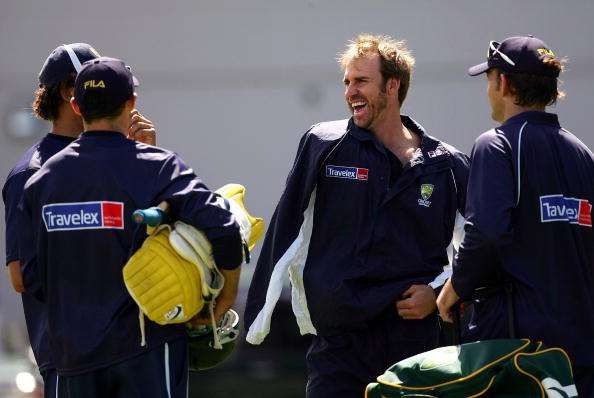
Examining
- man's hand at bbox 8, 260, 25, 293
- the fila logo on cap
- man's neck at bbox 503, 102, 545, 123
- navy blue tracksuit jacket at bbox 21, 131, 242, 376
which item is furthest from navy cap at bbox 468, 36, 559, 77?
man's hand at bbox 8, 260, 25, 293

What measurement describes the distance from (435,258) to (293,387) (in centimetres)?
550

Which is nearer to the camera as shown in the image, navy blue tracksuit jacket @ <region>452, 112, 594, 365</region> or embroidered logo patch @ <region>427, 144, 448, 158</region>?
navy blue tracksuit jacket @ <region>452, 112, 594, 365</region>

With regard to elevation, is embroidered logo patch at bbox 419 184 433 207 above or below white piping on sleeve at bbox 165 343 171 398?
above

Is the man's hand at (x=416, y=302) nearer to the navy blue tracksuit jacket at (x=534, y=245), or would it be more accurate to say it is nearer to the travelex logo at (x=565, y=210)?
the navy blue tracksuit jacket at (x=534, y=245)

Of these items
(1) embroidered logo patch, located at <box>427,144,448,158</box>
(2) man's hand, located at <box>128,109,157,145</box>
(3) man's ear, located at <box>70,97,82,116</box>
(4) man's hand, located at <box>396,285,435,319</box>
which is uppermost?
(3) man's ear, located at <box>70,97,82,116</box>

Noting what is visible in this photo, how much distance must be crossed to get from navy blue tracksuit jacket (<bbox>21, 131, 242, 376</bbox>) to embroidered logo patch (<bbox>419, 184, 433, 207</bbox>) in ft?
3.66

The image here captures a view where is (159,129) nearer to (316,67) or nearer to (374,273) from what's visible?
(316,67)

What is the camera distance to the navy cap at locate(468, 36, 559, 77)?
5.04 metres

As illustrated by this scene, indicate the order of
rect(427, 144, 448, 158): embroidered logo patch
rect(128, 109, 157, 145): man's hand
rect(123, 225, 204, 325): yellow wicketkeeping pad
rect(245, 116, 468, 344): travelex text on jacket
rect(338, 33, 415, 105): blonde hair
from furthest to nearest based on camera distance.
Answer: rect(338, 33, 415, 105): blonde hair < rect(427, 144, 448, 158): embroidered logo patch < rect(245, 116, 468, 344): travelex text on jacket < rect(128, 109, 157, 145): man's hand < rect(123, 225, 204, 325): yellow wicketkeeping pad

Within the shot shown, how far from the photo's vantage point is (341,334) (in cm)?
566

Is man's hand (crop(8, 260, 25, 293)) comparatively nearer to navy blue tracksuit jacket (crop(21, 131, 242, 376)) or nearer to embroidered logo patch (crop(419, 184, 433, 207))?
navy blue tracksuit jacket (crop(21, 131, 242, 376))

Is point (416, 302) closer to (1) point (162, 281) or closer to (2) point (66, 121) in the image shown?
(1) point (162, 281)

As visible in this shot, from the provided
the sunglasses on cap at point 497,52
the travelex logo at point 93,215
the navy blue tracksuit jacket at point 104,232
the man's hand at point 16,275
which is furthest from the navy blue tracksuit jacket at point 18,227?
the sunglasses on cap at point 497,52

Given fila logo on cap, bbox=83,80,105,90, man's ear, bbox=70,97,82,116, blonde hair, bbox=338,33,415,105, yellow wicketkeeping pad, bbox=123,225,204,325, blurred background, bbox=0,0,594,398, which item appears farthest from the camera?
blurred background, bbox=0,0,594,398
